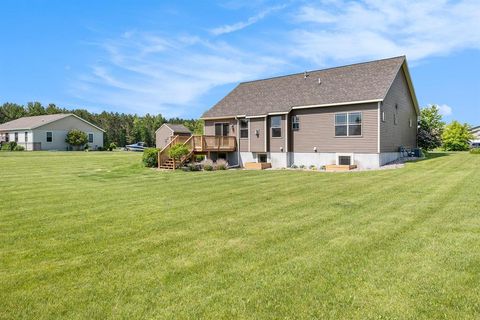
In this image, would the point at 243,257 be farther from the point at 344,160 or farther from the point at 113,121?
the point at 113,121

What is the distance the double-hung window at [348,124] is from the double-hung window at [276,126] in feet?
12.6

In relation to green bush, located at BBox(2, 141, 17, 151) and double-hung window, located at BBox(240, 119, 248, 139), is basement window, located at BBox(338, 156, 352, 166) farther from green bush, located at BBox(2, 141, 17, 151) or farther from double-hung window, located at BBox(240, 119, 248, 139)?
green bush, located at BBox(2, 141, 17, 151)

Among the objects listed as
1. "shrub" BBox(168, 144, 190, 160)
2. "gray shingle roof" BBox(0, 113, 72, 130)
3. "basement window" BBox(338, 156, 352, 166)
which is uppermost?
"gray shingle roof" BBox(0, 113, 72, 130)

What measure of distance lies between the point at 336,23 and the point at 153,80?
14944 millimetres

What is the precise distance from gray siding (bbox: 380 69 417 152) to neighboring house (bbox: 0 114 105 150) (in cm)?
4593

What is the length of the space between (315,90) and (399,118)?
6366mm

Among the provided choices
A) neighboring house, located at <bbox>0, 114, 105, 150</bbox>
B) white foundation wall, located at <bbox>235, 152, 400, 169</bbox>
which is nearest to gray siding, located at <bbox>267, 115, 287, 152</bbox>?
white foundation wall, located at <bbox>235, 152, 400, 169</bbox>

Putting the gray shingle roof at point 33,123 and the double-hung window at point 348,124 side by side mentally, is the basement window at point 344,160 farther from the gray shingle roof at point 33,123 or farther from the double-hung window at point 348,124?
the gray shingle roof at point 33,123

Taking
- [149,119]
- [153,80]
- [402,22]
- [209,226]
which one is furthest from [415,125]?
[149,119]

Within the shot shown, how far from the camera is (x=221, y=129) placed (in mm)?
25547

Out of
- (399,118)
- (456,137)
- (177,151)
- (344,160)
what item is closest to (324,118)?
(344,160)

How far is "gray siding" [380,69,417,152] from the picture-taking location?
19780 millimetres

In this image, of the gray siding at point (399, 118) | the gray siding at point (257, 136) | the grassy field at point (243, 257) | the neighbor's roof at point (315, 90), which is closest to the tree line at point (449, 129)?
the gray siding at point (399, 118)

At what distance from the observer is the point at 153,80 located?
25.7m
